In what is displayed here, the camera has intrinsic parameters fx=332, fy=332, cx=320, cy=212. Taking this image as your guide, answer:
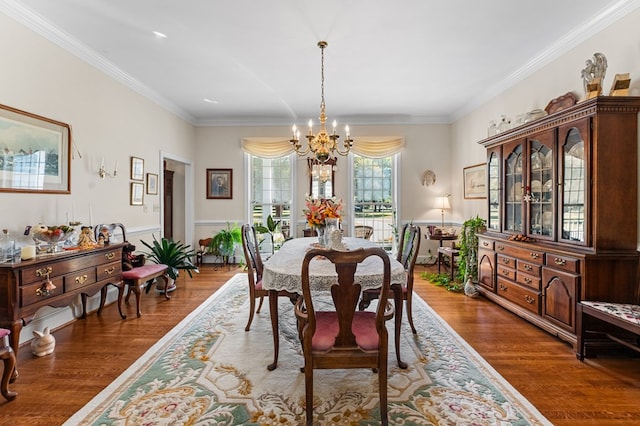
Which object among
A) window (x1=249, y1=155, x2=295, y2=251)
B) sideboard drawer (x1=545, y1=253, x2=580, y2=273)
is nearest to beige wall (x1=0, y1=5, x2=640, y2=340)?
window (x1=249, y1=155, x2=295, y2=251)

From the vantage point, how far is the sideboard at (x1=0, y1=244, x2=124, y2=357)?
2316 mm

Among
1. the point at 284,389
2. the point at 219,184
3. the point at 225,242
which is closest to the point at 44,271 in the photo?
the point at 284,389

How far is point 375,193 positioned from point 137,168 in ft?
13.8

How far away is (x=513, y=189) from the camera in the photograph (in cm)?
387

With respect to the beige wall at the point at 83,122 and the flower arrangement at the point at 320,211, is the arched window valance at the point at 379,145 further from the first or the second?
the flower arrangement at the point at 320,211

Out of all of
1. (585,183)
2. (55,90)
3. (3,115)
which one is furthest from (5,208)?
(585,183)

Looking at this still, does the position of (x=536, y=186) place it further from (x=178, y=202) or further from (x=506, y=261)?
(x=178, y=202)

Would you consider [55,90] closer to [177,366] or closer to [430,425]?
[177,366]

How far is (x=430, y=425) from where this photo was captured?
1839 millimetres

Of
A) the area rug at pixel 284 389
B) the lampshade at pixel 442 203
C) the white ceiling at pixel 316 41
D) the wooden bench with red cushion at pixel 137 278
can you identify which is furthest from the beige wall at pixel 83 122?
the lampshade at pixel 442 203

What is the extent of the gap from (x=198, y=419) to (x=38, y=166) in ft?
8.97

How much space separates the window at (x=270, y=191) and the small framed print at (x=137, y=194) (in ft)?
7.46

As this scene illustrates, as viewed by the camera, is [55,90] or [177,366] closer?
[177,366]

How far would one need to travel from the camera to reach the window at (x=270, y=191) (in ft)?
22.1
